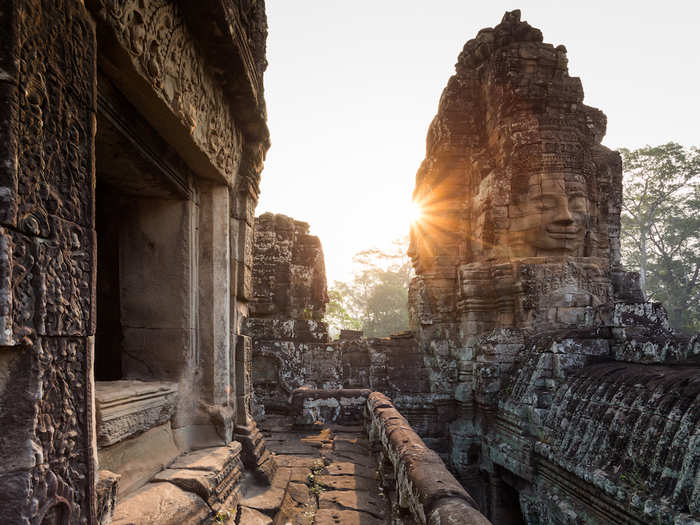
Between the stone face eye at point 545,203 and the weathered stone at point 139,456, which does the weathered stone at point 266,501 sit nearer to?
the weathered stone at point 139,456

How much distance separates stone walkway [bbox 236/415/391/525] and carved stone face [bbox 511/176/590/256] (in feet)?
16.1

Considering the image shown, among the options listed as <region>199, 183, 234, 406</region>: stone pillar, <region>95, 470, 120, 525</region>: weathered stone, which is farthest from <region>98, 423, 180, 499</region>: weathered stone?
<region>95, 470, 120, 525</region>: weathered stone

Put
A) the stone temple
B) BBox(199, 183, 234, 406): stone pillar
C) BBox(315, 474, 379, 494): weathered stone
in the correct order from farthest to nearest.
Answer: BBox(315, 474, 379, 494): weathered stone → BBox(199, 183, 234, 406): stone pillar → the stone temple

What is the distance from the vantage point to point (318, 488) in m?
3.64

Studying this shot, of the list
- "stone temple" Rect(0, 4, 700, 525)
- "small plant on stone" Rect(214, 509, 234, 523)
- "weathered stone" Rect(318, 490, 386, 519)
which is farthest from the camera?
"weathered stone" Rect(318, 490, 386, 519)

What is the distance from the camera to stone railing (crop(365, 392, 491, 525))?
1971 mm

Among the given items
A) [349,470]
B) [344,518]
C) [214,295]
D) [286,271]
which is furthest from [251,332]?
[344,518]

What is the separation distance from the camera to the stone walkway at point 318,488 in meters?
3.04

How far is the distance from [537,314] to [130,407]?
657cm

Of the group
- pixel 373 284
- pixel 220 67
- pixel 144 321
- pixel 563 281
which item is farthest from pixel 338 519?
pixel 373 284

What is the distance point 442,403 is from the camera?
802cm

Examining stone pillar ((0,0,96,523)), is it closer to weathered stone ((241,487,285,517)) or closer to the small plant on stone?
the small plant on stone

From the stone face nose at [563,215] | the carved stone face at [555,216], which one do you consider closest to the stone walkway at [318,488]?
the carved stone face at [555,216]

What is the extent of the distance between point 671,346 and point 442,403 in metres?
4.66
